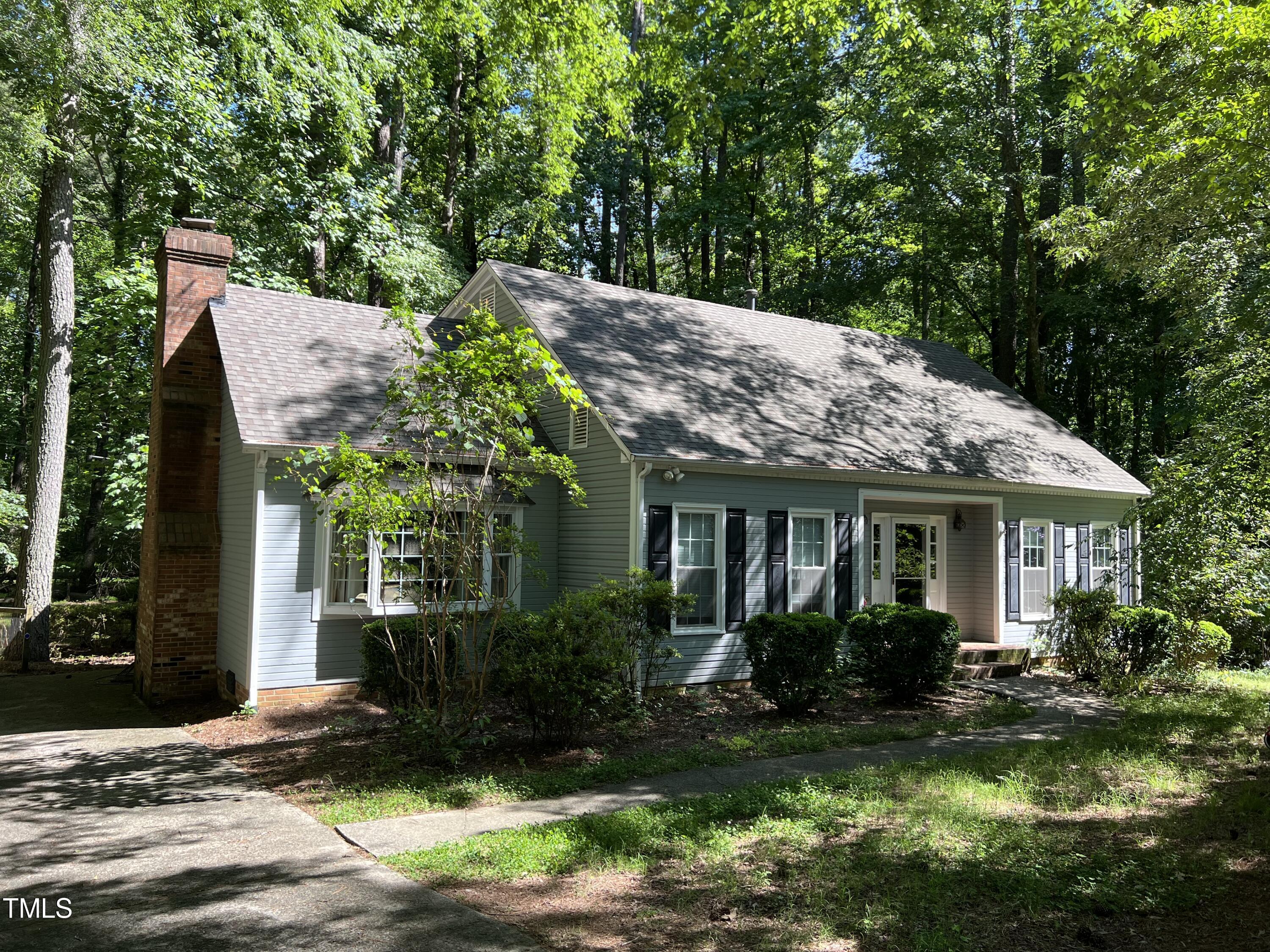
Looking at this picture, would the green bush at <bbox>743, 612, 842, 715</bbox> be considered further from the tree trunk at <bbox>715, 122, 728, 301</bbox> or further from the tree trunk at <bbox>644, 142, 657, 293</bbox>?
the tree trunk at <bbox>644, 142, 657, 293</bbox>

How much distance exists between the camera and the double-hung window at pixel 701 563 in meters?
11.3

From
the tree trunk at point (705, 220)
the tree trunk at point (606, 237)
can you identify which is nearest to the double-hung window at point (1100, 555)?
the tree trunk at point (705, 220)

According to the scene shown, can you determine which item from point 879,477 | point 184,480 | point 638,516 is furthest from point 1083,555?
point 184,480

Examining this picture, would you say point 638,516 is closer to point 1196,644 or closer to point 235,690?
point 235,690

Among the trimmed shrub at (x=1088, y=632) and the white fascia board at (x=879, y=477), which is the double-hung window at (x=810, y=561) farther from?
the trimmed shrub at (x=1088, y=632)

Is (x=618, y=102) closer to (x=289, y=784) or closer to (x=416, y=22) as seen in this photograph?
(x=289, y=784)

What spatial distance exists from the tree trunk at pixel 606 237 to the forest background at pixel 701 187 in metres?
0.27

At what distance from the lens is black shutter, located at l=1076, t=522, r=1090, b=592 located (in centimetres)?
1535

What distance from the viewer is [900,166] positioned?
2323 cm

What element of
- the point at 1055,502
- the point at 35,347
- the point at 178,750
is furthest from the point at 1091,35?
the point at 35,347

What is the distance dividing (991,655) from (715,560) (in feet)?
18.1

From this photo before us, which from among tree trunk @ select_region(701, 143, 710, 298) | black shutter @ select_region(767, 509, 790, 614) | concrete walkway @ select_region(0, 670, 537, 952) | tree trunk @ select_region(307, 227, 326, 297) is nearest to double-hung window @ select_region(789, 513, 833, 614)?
black shutter @ select_region(767, 509, 790, 614)

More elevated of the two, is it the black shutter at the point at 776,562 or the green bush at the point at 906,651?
the black shutter at the point at 776,562

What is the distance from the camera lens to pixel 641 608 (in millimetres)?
9164
